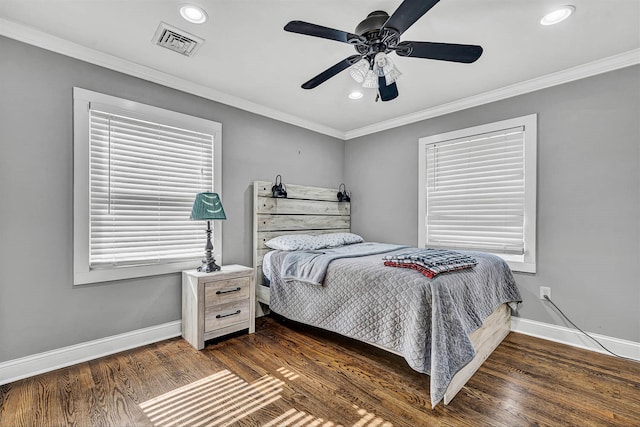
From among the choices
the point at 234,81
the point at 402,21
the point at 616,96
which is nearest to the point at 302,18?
the point at 402,21

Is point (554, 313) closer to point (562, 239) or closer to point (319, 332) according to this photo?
point (562, 239)

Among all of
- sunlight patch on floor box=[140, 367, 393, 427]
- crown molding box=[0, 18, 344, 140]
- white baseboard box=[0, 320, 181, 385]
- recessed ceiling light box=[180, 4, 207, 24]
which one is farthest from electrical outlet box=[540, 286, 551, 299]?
recessed ceiling light box=[180, 4, 207, 24]

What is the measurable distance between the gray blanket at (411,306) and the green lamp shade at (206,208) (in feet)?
3.25

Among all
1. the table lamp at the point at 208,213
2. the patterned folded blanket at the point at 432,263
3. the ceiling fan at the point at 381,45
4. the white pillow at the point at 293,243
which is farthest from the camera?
the white pillow at the point at 293,243

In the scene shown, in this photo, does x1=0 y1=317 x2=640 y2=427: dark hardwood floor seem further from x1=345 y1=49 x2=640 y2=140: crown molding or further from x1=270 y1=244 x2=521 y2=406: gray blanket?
x1=345 y1=49 x2=640 y2=140: crown molding

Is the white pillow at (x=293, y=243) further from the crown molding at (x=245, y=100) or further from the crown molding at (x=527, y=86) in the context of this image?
the crown molding at (x=527, y=86)

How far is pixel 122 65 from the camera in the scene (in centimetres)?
253

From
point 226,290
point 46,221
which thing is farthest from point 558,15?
point 46,221

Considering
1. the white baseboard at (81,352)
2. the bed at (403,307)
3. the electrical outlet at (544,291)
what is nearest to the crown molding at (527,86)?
the bed at (403,307)

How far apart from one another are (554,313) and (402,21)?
2.84 meters

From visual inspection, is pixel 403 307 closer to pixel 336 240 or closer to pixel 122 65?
pixel 336 240

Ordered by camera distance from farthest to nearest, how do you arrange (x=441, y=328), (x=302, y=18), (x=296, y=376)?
(x=296, y=376), (x=302, y=18), (x=441, y=328)

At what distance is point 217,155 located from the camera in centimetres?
314

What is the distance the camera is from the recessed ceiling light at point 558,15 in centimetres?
191
